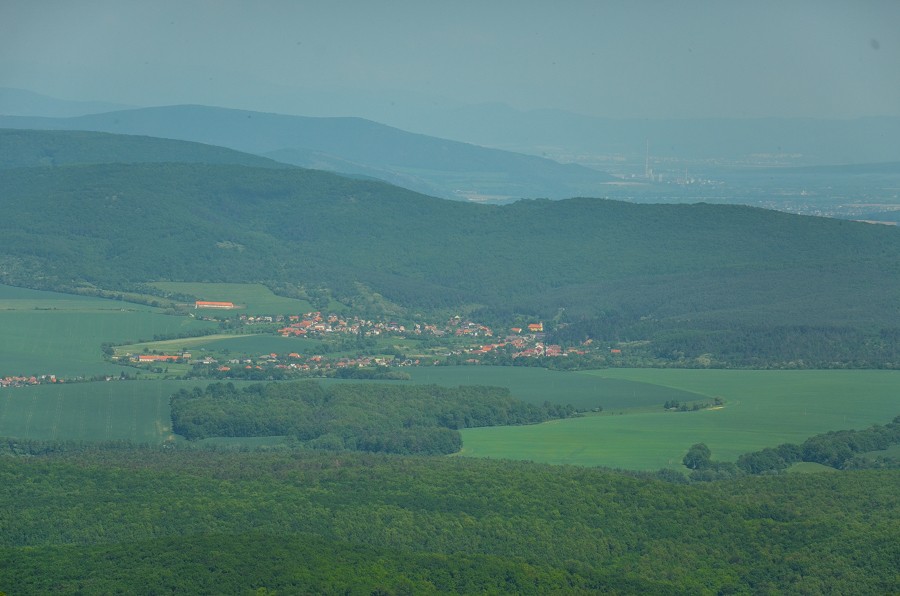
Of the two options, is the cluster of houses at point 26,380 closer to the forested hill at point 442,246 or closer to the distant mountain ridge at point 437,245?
the forested hill at point 442,246

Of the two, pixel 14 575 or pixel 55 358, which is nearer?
pixel 14 575

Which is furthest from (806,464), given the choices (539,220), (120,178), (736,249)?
(120,178)

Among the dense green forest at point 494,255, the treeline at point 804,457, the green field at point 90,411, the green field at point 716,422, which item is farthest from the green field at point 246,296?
the treeline at point 804,457

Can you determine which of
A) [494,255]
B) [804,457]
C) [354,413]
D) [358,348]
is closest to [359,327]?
[358,348]

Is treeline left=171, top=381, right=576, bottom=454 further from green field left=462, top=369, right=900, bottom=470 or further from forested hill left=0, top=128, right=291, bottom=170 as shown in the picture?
forested hill left=0, top=128, right=291, bottom=170

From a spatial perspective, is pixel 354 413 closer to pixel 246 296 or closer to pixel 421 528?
pixel 421 528

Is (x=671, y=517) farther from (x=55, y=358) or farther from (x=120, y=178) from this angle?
(x=120, y=178)
